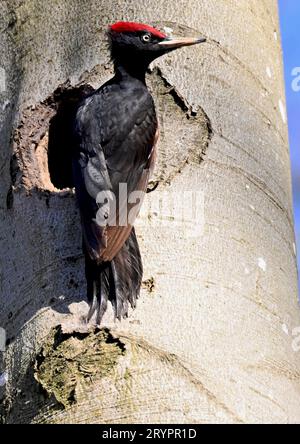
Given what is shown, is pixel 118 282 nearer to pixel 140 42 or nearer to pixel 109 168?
pixel 109 168

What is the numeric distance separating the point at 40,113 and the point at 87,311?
673 millimetres

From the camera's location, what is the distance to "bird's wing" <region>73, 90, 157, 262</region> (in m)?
2.80

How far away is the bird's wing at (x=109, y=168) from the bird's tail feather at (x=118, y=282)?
29 millimetres

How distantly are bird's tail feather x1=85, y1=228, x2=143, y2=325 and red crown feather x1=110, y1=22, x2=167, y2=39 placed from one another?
2.11ft

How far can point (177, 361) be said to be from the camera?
258 cm

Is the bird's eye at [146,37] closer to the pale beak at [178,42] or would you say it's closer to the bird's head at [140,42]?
the bird's head at [140,42]

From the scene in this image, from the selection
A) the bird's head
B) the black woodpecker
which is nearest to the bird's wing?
the black woodpecker

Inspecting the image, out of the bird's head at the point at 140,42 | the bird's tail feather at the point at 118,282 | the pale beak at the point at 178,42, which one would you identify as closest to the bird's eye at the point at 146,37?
the bird's head at the point at 140,42

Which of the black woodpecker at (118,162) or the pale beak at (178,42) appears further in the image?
the pale beak at (178,42)

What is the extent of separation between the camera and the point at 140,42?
3.25 metres

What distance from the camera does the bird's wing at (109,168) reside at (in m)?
2.80

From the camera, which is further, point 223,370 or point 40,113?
point 40,113
